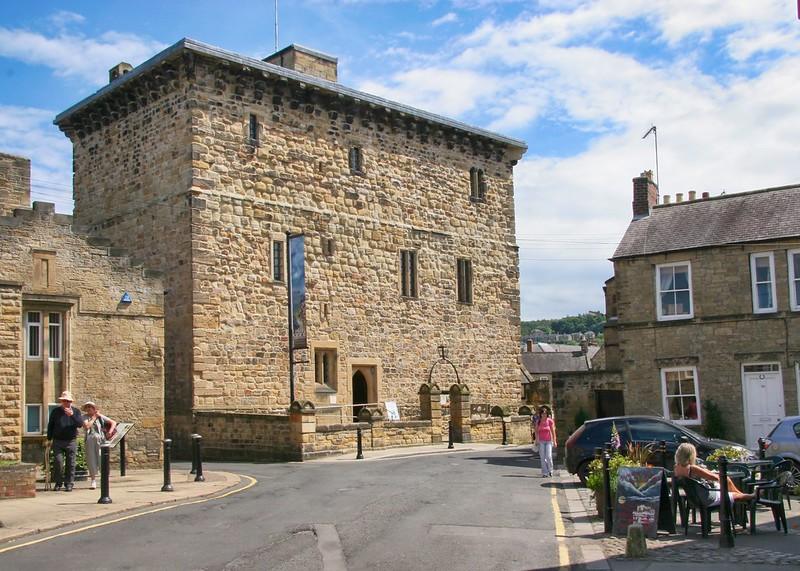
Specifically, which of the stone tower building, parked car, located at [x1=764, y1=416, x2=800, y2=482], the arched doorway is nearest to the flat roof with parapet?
the stone tower building

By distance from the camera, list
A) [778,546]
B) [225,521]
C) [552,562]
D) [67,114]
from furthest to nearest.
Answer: [67,114] → [225,521] → [778,546] → [552,562]

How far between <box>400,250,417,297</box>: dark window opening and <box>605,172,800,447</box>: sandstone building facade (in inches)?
326

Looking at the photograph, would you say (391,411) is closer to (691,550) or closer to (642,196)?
(642,196)

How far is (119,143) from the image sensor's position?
29750 millimetres

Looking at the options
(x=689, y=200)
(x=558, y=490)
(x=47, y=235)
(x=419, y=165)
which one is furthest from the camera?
(x=419, y=165)

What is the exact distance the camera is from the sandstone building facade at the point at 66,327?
18.4m

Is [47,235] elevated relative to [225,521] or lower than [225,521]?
elevated

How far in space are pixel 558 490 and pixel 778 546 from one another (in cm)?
673

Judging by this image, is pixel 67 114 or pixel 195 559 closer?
pixel 195 559

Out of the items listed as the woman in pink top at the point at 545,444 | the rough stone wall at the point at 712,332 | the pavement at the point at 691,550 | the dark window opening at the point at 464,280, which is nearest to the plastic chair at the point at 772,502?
the pavement at the point at 691,550

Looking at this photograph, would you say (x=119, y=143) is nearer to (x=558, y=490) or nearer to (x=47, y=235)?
(x=47, y=235)

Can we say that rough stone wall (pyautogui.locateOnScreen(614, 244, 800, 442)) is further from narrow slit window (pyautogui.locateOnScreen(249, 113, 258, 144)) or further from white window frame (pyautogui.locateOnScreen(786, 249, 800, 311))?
narrow slit window (pyautogui.locateOnScreen(249, 113, 258, 144))

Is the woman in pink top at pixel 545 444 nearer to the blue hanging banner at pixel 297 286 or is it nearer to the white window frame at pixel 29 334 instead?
the blue hanging banner at pixel 297 286

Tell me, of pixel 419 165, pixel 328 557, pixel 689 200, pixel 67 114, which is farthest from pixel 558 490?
pixel 67 114
